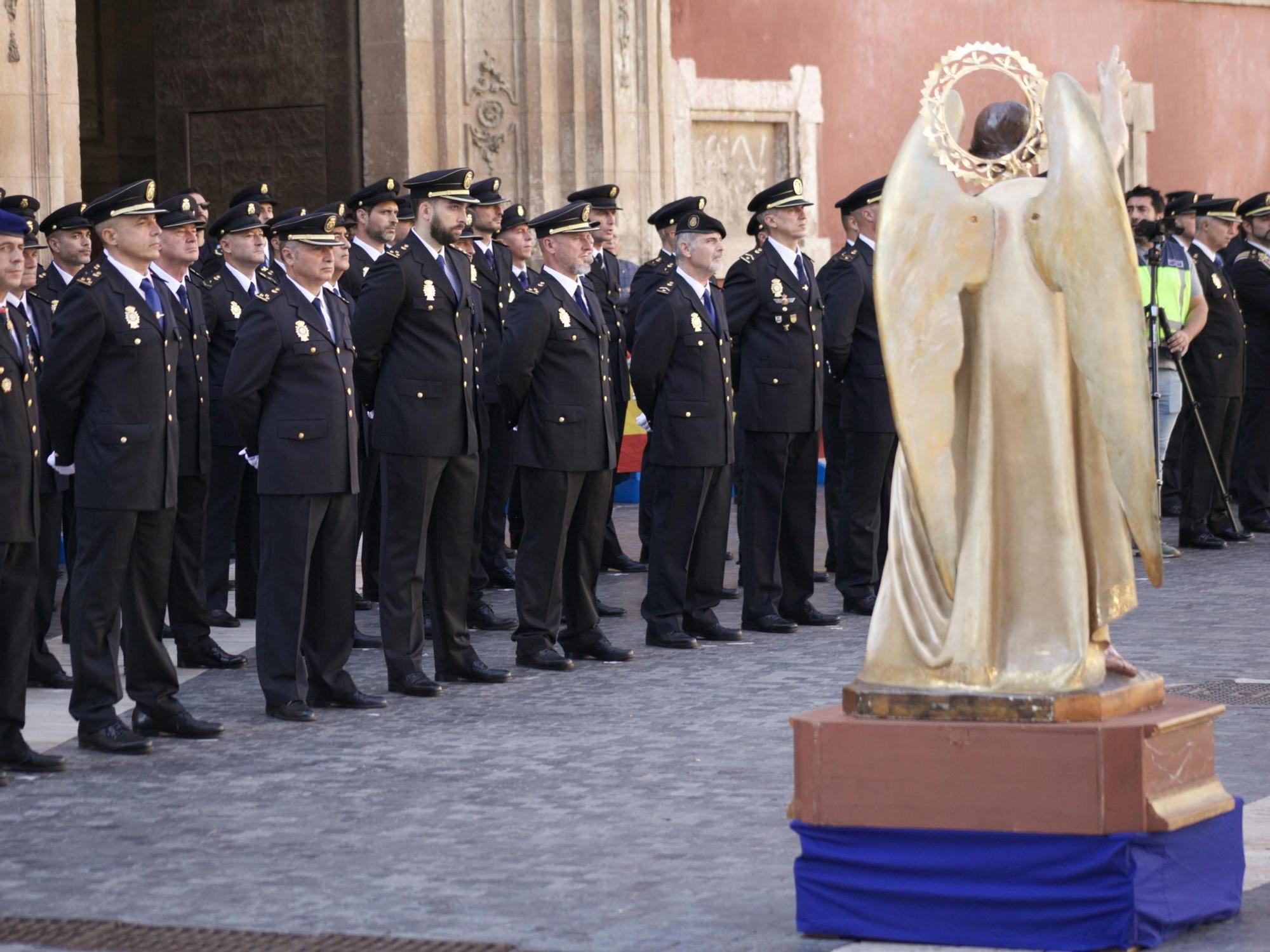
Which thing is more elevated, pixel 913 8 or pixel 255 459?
pixel 913 8

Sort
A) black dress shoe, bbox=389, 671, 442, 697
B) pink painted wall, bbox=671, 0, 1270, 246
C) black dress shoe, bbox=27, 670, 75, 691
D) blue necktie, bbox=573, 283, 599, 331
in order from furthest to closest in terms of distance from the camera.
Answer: pink painted wall, bbox=671, 0, 1270, 246, blue necktie, bbox=573, 283, 599, 331, black dress shoe, bbox=27, 670, 75, 691, black dress shoe, bbox=389, 671, 442, 697

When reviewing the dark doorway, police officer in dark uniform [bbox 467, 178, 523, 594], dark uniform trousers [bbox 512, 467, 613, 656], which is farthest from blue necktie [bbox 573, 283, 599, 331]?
the dark doorway

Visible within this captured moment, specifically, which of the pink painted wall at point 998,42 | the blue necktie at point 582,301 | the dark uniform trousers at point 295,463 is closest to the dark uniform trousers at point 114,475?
the dark uniform trousers at point 295,463

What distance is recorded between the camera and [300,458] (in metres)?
8.26

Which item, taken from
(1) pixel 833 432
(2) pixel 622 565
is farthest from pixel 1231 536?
→ (2) pixel 622 565

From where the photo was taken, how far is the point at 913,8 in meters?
19.6

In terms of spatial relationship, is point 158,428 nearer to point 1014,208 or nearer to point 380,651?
point 380,651

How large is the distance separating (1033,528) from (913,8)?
1494cm

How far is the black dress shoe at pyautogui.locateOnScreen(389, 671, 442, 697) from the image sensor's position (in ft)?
28.7

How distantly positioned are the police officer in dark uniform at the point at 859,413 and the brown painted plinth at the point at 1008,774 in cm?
560

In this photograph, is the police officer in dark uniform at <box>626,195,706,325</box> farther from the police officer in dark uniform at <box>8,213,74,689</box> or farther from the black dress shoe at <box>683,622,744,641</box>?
A: the police officer in dark uniform at <box>8,213,74,689</box>

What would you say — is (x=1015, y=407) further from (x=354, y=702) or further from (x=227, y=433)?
(x=227, y=433)

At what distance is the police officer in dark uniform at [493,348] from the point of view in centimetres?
1152

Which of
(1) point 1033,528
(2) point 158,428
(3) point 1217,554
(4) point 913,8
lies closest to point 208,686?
(2) point 158,428
